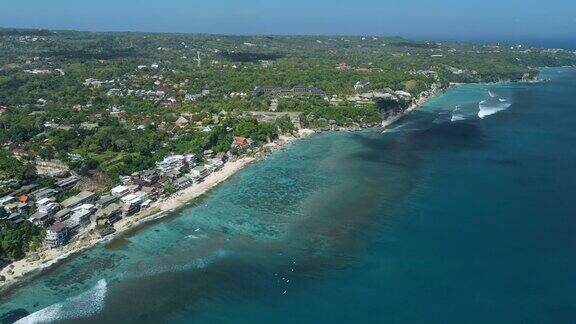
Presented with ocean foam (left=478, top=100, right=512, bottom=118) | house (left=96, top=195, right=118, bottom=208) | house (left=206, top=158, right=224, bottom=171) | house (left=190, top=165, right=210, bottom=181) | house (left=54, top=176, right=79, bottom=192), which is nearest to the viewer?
house (left=96, top=195, right=118, bottom=208)

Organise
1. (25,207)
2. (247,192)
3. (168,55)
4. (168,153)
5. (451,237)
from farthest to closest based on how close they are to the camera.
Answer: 1. (168,55)
2. (168,153)
3. (247,192)
4. (25,207)
5. (451,237)

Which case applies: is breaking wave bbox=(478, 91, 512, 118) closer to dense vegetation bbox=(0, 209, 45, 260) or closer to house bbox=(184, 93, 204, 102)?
house bbox=(184, 93, 204, 102)

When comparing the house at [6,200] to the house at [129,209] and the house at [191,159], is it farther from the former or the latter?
the house at [191,159]

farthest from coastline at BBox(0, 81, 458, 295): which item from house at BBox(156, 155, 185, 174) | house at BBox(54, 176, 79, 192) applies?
house at BBox(54, 176, 79, 192)

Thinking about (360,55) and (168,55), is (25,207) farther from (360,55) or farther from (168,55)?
(360,55)

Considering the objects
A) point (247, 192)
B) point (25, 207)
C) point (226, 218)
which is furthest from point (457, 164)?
point (25, 207)

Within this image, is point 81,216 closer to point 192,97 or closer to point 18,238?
point 18,238

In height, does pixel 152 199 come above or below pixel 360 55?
below
